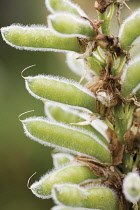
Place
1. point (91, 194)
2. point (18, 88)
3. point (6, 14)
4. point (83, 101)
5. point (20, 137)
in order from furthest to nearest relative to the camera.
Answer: point (6, 14)
point (18, 88)
point (20, 137)
point (83, 101)
point (91, 194)

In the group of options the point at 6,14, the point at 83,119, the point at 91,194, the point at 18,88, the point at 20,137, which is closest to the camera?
the point at 91,194

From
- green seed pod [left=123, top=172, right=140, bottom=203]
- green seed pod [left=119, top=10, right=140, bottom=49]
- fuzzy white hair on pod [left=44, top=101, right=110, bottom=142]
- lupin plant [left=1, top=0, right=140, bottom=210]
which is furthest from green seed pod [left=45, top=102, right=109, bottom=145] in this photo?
green seed pod [left=123, top=172, right=140, bottom=203]

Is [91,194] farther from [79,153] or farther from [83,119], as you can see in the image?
[83,119]

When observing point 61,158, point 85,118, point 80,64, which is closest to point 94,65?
point 80,64

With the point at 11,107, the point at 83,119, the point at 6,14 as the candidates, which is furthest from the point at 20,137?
the point at 83,119

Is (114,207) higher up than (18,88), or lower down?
lower down

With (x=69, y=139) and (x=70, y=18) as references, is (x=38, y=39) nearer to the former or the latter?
(x=70, y=18)

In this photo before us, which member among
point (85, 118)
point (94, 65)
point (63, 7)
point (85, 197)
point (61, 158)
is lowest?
point (85, 197)

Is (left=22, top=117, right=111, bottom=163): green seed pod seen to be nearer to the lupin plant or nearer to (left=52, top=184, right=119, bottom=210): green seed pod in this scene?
the lupin plant
